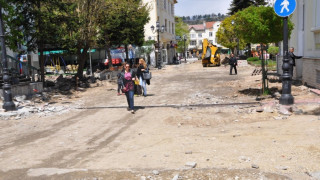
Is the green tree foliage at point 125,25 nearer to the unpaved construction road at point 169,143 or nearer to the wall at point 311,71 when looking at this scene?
the wall at point 311,71

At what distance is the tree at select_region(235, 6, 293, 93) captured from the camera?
11.5m

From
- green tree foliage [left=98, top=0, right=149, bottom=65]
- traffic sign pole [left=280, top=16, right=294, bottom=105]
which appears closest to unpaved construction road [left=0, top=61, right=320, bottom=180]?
traffic sign pole [left=280, top=16, right=294, bottom=105]

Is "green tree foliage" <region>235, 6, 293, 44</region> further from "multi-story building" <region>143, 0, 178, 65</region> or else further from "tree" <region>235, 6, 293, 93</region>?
"multi-story building" <region>143, 0, 178, 65</region>

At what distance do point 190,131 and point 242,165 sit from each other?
2828mm

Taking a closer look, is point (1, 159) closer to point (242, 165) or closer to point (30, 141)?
point (30, 141)

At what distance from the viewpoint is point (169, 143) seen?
265 inches

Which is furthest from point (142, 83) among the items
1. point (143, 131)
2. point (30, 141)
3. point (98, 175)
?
point (98, 175)

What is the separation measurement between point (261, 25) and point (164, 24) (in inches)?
1492

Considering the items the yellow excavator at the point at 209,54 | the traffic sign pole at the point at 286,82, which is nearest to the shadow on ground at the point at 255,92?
the traffic sign pole at the point at 286,82

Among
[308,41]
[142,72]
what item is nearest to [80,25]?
[142,72]

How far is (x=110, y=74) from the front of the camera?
2408 centimetres

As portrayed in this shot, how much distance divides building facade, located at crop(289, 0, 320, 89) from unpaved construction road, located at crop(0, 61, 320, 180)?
144cm

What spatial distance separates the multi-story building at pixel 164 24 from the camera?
43.0 metres

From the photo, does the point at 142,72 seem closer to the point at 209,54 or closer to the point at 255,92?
the point at 255,92
